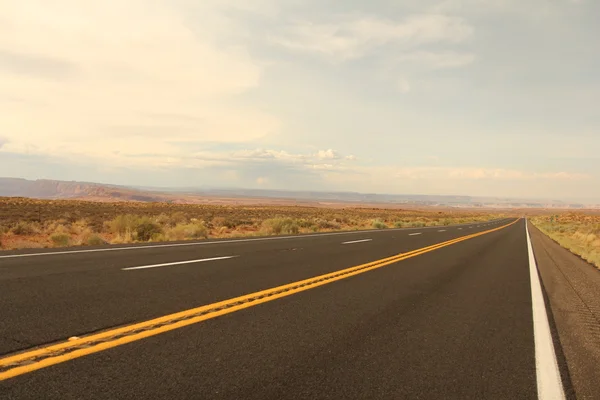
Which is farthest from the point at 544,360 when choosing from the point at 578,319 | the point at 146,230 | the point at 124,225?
the point at 124,225

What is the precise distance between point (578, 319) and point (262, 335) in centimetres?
498

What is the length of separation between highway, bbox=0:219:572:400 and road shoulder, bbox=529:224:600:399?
0.52ft

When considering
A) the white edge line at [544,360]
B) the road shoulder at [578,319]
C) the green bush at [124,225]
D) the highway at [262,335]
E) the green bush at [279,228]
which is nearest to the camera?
the highway at [262,335]

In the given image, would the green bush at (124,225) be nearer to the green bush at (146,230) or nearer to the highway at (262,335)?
the green bush at (146,230)

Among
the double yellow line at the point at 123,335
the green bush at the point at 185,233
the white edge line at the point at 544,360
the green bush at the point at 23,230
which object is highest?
the double yellow line at the point at 123,335

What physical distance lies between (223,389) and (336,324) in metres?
2.19

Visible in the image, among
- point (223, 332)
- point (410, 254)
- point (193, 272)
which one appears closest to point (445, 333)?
point (223, 332)

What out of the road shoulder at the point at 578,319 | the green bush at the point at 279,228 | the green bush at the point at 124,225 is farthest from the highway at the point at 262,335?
the green bush at the point at 279,228

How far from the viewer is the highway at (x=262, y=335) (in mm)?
3189

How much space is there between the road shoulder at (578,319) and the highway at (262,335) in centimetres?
16

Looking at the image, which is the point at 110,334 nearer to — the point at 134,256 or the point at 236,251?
the point at 134,256

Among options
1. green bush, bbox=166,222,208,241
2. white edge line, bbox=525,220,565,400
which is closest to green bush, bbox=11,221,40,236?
green bush, bbox=166,222,208,241

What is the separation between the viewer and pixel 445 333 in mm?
4988

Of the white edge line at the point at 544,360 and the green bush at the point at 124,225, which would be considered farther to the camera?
the green bush at the point at 124,225
